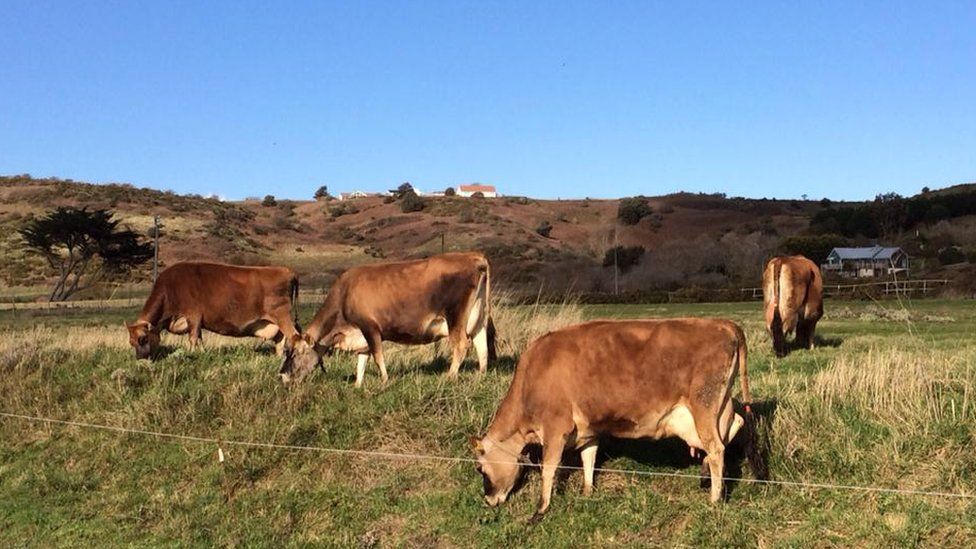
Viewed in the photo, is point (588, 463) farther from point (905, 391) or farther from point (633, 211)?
point (633, 211)

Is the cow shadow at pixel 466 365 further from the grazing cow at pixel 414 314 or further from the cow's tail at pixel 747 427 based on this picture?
the cow's tail at pixel 747 427

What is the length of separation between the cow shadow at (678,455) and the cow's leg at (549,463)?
44cm

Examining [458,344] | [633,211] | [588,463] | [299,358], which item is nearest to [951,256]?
[633,211]

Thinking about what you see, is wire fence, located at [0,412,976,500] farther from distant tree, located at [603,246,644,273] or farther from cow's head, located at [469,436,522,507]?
distant tree, located at [603,246,644,273]

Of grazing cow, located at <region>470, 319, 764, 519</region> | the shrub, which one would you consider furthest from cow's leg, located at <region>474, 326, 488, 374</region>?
the shrub

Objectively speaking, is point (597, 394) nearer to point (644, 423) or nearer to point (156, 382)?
point (644, 423)

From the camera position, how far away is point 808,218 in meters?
116

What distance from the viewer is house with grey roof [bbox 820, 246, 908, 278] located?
71438 mm

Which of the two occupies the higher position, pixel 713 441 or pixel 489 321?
pixel 489 321

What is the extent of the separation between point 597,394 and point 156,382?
7.64 meters

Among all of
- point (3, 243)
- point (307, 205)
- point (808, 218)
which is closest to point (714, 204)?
point (808, 218)

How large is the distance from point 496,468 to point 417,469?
1362 mm

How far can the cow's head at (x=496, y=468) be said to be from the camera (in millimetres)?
8719

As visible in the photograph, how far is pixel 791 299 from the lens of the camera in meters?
18.2
